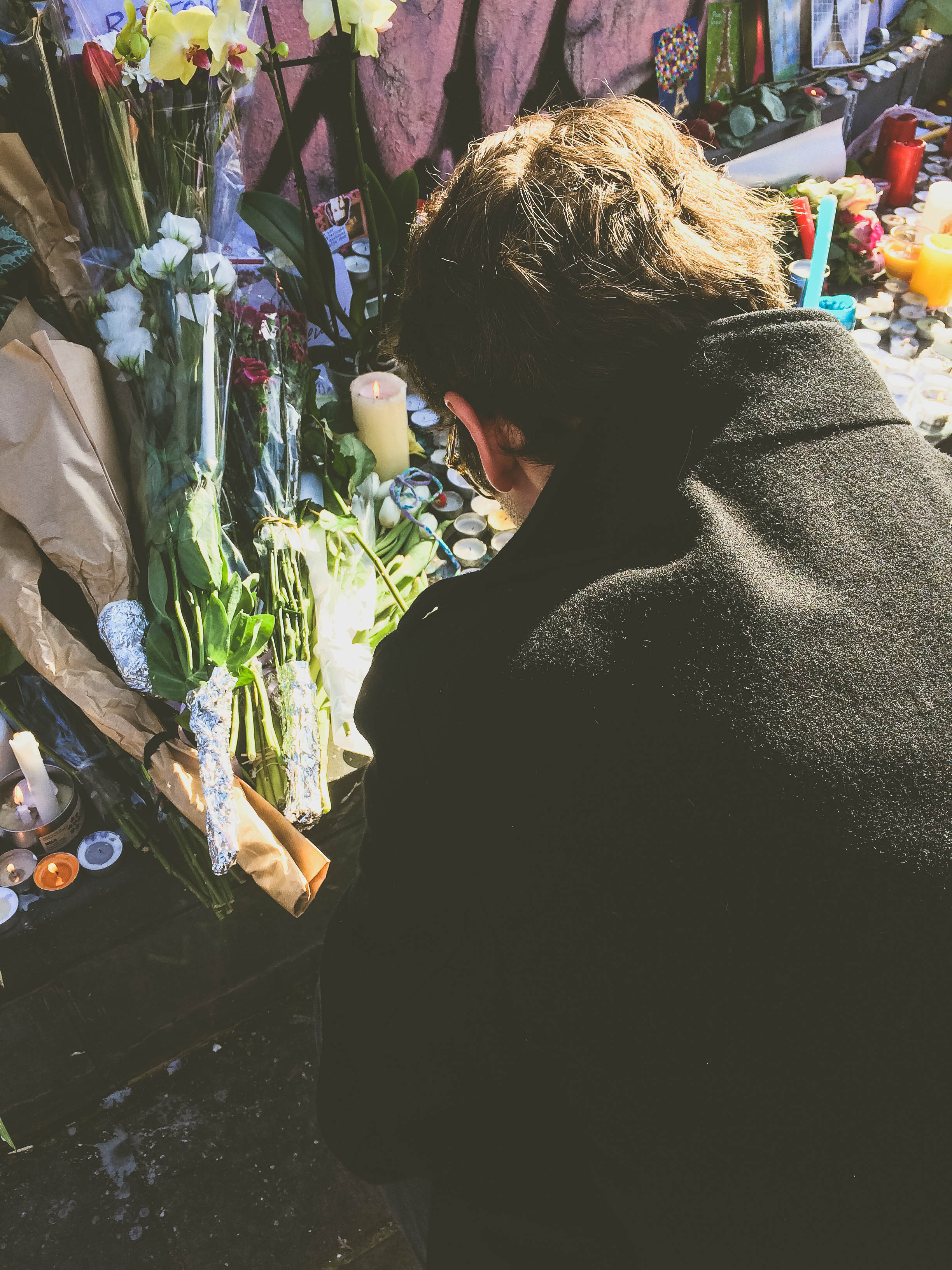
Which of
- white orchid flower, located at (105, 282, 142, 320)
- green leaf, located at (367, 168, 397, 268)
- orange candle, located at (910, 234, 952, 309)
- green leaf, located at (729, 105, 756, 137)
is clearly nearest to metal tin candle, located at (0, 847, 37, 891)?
white orchid flower, located at (105, 282, 142, 320)

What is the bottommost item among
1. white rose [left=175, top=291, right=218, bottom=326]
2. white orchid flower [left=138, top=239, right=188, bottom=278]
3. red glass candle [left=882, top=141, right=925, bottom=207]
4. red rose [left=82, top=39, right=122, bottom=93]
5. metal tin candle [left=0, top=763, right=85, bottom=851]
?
metal tin candle [left=0, top=763, right=85, bottom=851]

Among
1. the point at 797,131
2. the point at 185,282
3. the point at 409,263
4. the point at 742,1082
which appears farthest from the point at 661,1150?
the point at 797,131

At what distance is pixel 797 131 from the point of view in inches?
146

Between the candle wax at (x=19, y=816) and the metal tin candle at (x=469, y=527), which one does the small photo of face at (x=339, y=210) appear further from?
the candle wax at (x=19, y=816)

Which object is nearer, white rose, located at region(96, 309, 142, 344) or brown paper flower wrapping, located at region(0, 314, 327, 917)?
brown paper flower wrapping, located at region(0, 314, 327, 917)

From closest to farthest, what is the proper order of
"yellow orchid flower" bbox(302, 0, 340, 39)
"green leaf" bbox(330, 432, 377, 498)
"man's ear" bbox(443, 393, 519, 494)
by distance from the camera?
"man's ear" bbox(443, 393, 519, 494), "yellow orchid flower" bbox(302, 0, 340, 39), "green leaf" bbox(330, 432, 377, 498)

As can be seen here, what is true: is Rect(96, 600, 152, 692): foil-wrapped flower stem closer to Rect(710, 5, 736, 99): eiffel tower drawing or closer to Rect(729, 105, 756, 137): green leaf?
Rect(729, 105, 756, 137): green leaf

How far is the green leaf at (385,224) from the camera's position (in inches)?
94.0

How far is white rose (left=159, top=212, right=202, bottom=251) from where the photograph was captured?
188 centimetres

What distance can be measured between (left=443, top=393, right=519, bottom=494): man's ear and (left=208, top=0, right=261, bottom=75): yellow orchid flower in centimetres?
106

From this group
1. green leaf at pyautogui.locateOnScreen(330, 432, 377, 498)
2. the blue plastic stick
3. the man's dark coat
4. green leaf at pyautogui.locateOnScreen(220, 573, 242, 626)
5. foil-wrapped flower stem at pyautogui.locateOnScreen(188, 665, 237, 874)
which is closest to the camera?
the man's dark coat

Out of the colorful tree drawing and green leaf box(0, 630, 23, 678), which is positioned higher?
the colorful tree drawing

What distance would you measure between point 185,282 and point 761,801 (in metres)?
1.61

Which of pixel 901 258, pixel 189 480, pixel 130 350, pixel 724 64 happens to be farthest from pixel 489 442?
pixel 724 64
